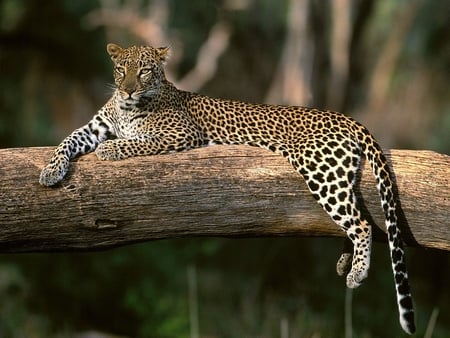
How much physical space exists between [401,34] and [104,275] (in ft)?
39.7

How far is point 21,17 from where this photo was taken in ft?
68.3

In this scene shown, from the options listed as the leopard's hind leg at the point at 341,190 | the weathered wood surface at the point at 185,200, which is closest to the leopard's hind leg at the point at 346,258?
the leopard's hind leg at the point at 341,190

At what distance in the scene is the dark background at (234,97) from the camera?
1495 cm

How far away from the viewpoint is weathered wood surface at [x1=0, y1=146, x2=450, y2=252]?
7195mm

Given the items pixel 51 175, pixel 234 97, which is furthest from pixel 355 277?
pixel 234 97

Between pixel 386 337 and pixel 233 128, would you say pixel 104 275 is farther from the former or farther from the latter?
pixel 233 128

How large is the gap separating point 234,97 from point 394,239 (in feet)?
50.0

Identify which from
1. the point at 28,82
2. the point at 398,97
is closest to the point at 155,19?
the point at 28,82

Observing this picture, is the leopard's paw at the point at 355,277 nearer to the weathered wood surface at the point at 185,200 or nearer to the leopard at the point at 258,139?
the leopard at the point at 258,139

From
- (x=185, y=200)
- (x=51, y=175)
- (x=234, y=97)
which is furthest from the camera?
(x=234, y=97)

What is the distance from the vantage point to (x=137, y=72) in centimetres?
859

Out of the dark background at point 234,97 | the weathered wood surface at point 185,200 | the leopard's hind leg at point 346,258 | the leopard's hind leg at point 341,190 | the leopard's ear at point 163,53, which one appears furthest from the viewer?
the dark background at point 234,97

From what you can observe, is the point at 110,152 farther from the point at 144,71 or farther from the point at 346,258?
the point at 346,258

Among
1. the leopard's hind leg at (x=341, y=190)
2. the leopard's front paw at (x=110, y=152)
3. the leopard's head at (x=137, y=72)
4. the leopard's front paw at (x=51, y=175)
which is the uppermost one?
the leopard's head at (x=137, y=72)
